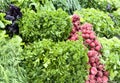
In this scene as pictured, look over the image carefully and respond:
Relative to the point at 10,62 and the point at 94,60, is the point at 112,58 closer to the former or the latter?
the point at 94,60

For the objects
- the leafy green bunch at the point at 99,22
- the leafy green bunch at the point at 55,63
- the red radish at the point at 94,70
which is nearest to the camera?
the leafy green bunch at the point at 55,63

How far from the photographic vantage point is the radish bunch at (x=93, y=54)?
4328mm

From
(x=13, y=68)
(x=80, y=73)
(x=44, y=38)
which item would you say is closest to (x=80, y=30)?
(x=44, y=38)

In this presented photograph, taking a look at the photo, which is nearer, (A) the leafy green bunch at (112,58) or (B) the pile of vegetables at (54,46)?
(B) the pile of vegetables at (54,46)

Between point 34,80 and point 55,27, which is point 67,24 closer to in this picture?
point 55,27

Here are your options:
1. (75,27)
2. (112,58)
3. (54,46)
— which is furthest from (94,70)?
(75,27)

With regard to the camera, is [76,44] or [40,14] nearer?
[76,44]

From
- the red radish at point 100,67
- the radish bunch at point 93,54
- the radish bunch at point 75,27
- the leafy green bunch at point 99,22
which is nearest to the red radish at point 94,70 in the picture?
the radish bunch at point 93,54

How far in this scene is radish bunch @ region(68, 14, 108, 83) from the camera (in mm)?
4328

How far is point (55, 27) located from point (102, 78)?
97 centimetres

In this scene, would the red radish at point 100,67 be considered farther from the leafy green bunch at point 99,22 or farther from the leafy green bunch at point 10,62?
the leafy green bunch at point 10,62

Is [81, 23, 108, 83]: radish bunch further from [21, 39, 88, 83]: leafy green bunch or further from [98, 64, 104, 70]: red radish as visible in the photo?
[21, 39, 88, 83]: leafy green bunch

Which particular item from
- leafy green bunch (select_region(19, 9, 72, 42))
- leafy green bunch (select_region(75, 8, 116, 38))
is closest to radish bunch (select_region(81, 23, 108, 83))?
leafy green bunch (select_region(19, 9, 72, 42))

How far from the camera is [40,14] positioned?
4.54 metres
